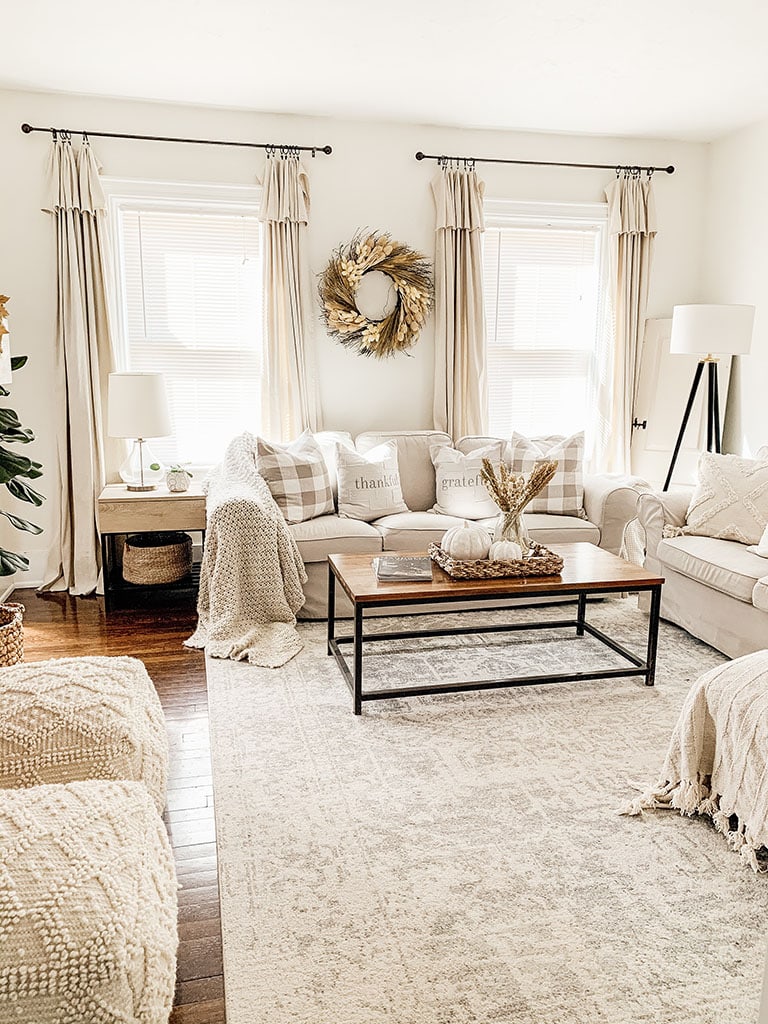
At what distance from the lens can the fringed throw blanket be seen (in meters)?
3.72

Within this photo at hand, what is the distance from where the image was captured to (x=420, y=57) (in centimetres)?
373

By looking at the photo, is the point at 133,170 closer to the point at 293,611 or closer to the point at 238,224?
the point at 238,224

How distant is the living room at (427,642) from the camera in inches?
72.5

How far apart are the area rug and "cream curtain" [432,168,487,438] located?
222cm

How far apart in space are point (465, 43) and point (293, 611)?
8.82ft

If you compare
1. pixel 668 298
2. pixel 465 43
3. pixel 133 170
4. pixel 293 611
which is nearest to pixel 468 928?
pixel 293 611

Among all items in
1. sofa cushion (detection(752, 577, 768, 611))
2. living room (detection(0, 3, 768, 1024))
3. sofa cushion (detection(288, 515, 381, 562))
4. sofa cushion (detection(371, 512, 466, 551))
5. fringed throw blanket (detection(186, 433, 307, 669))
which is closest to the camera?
living room (detection(0, 3, 768, 1024))

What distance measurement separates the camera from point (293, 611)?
155 inches

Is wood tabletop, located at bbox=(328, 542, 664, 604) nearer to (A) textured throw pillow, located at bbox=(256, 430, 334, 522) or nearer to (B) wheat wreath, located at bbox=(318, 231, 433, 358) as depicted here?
(A) textured throw pillow, located at bbox=(256, 430, 334, 522)

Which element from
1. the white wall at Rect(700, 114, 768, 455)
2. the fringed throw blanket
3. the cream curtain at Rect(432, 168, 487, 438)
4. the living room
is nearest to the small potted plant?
the living room

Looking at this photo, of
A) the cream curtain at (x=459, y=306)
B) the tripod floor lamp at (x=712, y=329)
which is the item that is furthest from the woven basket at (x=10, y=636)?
the tripod floor lamp at (x=712, y=329)

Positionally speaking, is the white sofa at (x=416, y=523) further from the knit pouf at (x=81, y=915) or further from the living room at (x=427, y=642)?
the knit pouf at (x=81, y=915)

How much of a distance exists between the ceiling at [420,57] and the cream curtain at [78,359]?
1.61 ft

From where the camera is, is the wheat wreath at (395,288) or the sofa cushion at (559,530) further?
the wheat wreath at (395,288)
